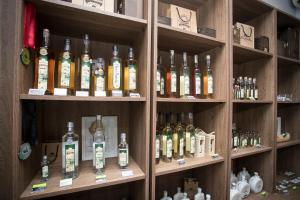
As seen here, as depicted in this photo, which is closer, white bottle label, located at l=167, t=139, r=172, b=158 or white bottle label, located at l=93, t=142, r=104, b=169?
white bottle label, located at l=93, t=142, r=104, b=169

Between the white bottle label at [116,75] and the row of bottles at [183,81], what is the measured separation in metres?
0.25

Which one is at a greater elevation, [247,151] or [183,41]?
[183,41]

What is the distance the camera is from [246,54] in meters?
1.51

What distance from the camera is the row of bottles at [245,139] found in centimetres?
151

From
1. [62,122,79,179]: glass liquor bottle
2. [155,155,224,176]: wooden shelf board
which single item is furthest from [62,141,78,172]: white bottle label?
[155,155,224,176]: wooden shelf board

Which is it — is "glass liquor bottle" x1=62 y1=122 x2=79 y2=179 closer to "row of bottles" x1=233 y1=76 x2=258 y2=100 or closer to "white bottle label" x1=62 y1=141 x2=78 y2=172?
"white bottle label" x1=62 y1=141 x2=78 y2=172

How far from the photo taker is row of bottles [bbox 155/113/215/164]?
1116 millimetres

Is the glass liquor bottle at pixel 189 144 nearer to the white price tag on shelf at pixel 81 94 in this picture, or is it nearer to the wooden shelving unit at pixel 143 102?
the wooden shelving unit at pixel 143 102

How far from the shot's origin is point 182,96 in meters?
1.17

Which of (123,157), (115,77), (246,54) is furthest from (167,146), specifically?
(246,54)

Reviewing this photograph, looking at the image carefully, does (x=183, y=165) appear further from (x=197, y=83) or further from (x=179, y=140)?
(x=197, y=83)

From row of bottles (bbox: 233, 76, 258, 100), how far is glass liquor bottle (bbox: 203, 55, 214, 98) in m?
0.35

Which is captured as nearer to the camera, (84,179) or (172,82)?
(84,179)

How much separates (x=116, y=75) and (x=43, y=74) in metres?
0.35
